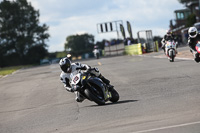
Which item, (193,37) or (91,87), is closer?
(91,87)

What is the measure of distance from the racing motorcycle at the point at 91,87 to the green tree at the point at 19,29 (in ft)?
237

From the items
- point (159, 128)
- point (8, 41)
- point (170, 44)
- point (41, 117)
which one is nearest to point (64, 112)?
point (41, 117)

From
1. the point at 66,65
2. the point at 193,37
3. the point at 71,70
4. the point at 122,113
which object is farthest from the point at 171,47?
the point at 122,113

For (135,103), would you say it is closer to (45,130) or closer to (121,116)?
(121,116)

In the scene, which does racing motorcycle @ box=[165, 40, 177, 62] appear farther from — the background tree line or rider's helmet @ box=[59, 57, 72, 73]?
the background tree line

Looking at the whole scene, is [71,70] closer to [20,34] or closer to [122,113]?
[122,113]

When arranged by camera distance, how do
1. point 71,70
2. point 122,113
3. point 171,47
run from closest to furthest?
point 122,113, point 71,70, point 171,47

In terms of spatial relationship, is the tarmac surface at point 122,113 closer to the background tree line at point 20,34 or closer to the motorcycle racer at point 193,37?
the motorcycle racer at point 193,37

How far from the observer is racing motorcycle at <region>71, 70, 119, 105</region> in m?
10.2

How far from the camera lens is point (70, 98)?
42.3 ft

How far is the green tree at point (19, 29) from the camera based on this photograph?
82.6 m

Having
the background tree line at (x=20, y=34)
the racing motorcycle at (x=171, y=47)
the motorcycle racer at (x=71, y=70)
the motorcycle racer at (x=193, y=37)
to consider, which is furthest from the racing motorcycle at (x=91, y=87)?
the background tree line at (x=20, y=34)

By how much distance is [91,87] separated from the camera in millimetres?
10352

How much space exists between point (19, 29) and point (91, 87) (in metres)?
76.8
